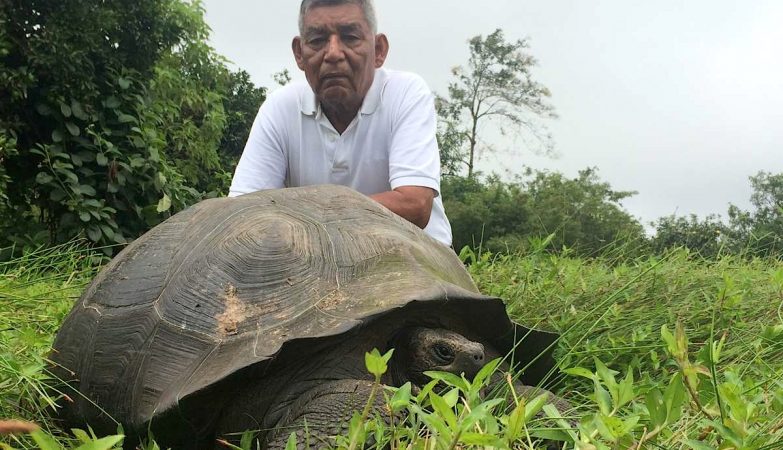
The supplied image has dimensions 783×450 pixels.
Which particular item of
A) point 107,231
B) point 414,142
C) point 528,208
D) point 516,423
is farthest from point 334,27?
point 528,208

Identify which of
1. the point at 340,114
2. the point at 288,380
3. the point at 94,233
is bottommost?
the point at 94,233

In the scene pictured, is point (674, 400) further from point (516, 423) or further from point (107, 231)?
point (107, 231)

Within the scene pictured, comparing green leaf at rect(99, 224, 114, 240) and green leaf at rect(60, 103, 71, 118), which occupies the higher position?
green leaf at rect(60, 103, 71, 118)

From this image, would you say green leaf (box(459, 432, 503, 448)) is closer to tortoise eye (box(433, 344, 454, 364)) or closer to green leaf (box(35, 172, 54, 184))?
tortoise eye (box(433, 344, 454, 364))

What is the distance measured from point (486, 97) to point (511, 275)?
26389 mm

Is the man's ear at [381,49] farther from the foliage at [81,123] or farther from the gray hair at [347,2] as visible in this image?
the foliage at [81,123]

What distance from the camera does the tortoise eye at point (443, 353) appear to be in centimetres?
175

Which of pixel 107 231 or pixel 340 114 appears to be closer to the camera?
pixel 340 114

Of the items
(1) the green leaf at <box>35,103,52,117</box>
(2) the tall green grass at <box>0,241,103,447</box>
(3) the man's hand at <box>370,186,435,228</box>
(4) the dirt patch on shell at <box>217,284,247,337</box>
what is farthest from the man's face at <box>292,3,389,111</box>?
(1) the green leaf at <box>35,103,52,117</box>

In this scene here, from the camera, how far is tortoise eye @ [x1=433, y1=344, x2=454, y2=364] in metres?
1.75

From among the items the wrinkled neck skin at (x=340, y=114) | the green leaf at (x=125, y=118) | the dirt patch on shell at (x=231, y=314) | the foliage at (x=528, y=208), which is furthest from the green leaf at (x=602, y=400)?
the foliage at (x=528, y=208)

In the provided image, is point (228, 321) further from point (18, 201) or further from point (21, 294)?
point (18, 201)

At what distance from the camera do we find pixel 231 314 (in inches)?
68.5

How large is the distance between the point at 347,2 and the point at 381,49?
0.40 meters
